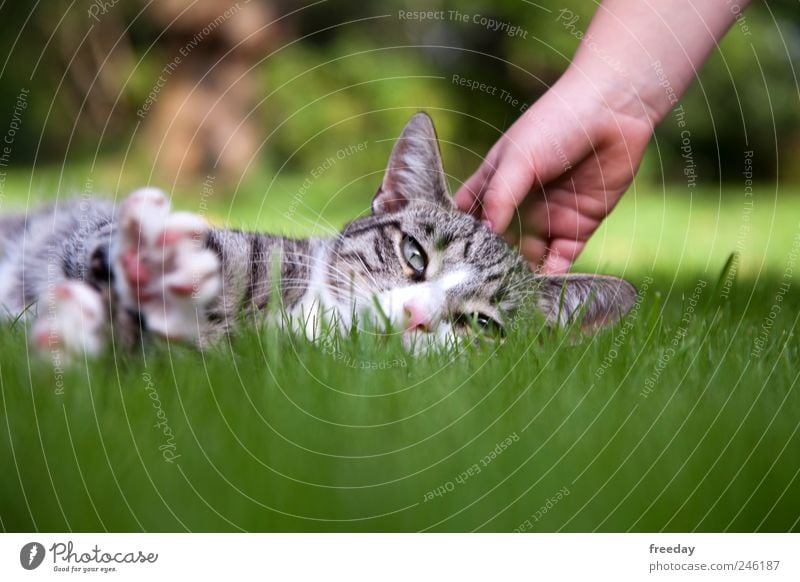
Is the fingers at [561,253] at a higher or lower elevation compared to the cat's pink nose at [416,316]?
higher

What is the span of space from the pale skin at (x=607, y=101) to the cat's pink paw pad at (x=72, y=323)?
1044 mm

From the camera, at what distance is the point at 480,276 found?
171cm

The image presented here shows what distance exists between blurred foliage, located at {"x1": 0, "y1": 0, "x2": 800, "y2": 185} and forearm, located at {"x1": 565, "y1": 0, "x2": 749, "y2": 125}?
7.52ft

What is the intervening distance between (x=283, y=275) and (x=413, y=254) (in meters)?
0.35

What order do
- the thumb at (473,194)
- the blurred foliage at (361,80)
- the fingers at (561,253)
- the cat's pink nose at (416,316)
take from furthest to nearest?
the blurred foliage at (361,80), the fingers at (561,253), the thumb at (473,194), the cat's pink nose at (416,316)

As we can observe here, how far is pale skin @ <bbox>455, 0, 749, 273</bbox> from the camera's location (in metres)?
1.77

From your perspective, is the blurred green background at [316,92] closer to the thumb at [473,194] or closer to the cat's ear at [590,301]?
the thumb at [473,194]

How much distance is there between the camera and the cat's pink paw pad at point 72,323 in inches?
43.8

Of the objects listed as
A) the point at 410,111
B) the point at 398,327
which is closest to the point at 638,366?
the point at 398,327

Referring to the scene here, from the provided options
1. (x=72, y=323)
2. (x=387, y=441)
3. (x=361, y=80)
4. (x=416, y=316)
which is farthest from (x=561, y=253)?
(x=361, y=80)

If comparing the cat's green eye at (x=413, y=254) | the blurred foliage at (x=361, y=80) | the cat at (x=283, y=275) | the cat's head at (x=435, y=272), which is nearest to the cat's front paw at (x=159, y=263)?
the cat at (x=283, y=275)

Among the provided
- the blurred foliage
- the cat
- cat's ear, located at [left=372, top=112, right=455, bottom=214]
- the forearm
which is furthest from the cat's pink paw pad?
the blurred foliage

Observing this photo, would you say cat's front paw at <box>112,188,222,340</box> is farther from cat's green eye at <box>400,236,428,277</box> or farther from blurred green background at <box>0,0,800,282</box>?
blurred green background at <box>0,0,800,282</box>

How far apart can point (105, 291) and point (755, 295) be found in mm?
1701
